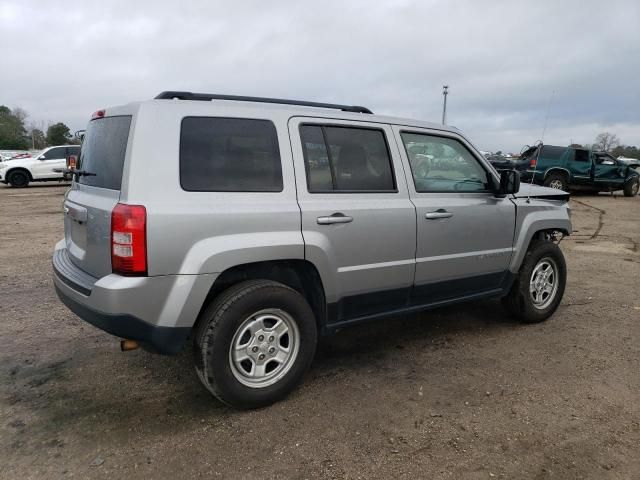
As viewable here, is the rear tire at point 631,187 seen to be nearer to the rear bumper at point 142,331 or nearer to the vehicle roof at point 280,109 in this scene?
the vehicle roof at point 280,109

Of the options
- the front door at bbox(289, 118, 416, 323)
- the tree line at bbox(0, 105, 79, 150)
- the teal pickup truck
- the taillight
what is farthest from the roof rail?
the tree line at bbox(0, 105, 79, 150)

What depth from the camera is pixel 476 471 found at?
255cm

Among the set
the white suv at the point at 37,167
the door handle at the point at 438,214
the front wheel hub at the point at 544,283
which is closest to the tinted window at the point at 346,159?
the door handle at the point at 438,214

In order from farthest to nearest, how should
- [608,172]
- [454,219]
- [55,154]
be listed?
[55,154], [608,172], [454,219]

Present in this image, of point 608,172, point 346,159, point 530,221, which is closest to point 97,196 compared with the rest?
point 346,159

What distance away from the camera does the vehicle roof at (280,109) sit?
115 inches

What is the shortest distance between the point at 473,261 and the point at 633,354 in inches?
57.4

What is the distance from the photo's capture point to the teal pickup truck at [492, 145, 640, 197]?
1695cm

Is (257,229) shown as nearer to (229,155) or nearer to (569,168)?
(229,155)

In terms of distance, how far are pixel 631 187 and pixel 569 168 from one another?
3.99 m

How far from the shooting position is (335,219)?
3.27 meters

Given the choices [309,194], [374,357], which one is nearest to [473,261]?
[374,357]

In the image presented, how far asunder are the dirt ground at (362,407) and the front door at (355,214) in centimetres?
64

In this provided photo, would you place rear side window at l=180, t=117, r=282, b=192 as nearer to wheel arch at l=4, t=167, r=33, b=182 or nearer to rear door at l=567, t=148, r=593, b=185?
rear door at l=567, t=148, r=593, b=185
